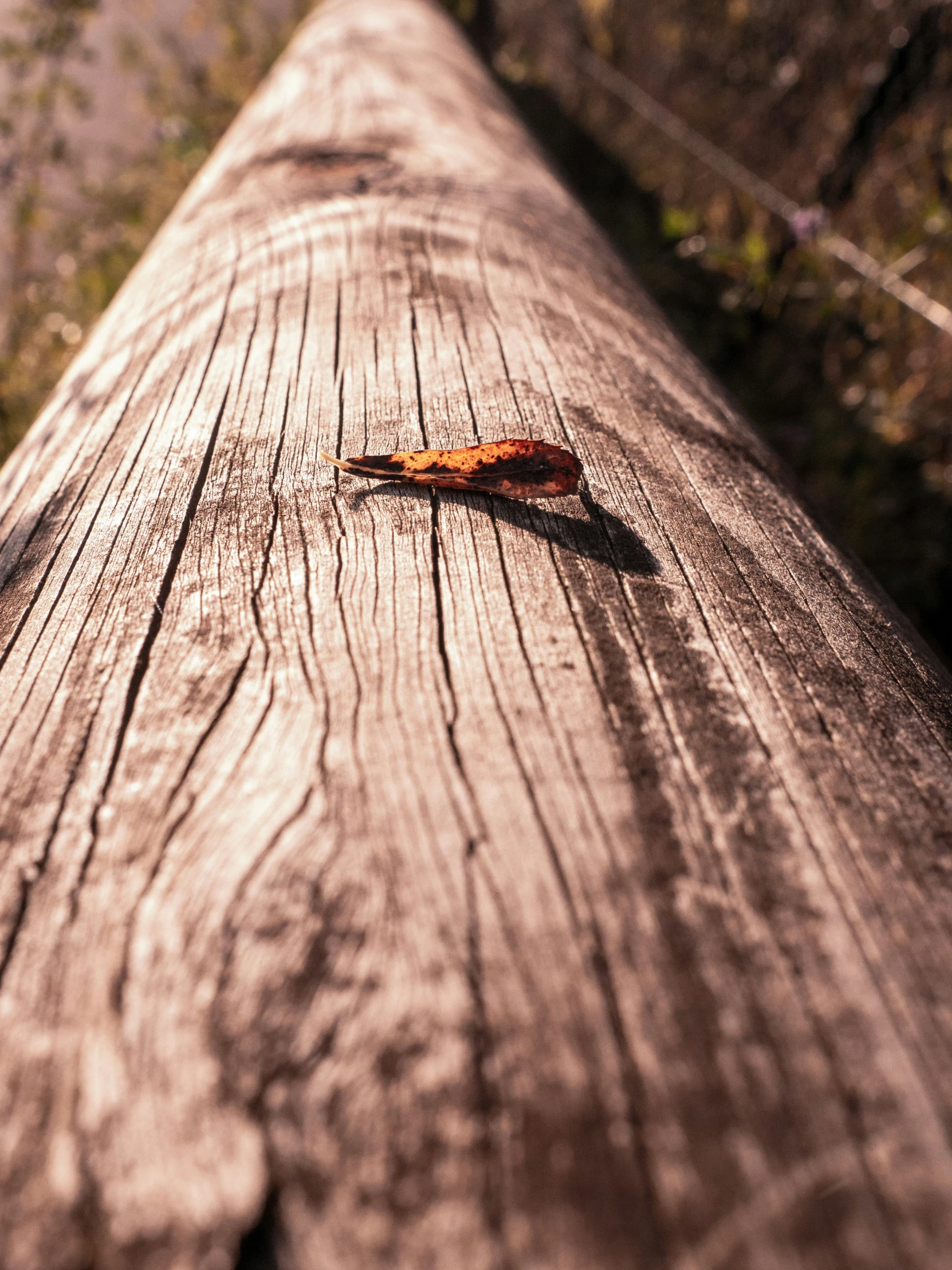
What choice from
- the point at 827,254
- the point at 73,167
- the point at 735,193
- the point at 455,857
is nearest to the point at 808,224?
the point at 827,254

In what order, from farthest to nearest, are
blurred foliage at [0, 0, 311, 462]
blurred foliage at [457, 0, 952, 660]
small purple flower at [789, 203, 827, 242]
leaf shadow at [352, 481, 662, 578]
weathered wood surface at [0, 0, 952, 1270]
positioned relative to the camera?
1. blurred foliage at [0, 0, 311, 462]
2. small purple flower at [789, 203, 827, 242]
3. blurred foliage at [457, 0, 952, 660]
4. leaf shadow at [352, 481, 662, 578]
5. weathered wood surface at [0, 0, 952, 1270]

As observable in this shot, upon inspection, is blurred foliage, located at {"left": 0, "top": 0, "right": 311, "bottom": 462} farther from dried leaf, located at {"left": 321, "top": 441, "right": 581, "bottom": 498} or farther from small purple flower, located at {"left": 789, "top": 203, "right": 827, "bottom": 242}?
small purple flower, located at {"left": 789, "top": 203, "right": 827, "bottom": 242}

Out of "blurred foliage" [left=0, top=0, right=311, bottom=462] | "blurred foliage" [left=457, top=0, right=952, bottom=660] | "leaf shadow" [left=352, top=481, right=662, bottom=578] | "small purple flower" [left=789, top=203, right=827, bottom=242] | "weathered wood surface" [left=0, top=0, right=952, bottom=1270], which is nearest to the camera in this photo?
"weathered wood surface" [left=0, top=0, right=952, bottom=1270]

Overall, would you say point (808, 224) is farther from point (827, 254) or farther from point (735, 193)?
point (735, 193)

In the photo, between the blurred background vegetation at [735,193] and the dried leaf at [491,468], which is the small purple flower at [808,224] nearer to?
the blurred background vegetation at [735,193]

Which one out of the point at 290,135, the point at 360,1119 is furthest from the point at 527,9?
the point at 360,1119

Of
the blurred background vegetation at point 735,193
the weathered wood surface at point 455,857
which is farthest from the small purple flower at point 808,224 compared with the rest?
the weathered wood surface at point 455,857

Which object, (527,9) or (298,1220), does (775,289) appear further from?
(527,9)

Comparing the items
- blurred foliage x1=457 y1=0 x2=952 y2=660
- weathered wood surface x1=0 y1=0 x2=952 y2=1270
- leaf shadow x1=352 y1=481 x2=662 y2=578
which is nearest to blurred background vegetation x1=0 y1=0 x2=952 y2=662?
blurred foliage x1=457 y1=0 x2=952 y2=660
